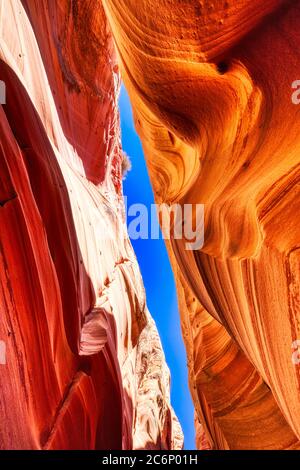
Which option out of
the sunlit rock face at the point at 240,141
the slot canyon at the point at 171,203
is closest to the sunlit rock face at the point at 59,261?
the slot canyon at the point at 171,203

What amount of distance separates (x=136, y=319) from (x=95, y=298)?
3.33 meters

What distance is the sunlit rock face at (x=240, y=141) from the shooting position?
141 inches

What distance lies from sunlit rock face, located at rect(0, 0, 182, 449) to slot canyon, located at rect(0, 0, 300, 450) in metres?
0.02

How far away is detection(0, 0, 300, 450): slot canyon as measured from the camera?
3.61m

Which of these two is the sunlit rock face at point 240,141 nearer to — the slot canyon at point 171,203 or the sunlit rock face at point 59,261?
the slot canyon at point 171,203

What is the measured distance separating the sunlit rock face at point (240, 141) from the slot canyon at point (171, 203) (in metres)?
0.02

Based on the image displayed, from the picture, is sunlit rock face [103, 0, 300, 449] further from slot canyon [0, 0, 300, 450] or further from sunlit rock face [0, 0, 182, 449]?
sunlit rock face [0, 0, 182, 449]

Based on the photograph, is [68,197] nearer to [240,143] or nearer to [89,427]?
[240,143]

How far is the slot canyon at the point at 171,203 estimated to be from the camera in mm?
3611

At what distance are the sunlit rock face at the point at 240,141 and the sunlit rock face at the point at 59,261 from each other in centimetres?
177

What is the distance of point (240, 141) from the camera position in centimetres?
459

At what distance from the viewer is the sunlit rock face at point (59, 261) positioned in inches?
144

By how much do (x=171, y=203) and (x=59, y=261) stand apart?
3.77 meters
